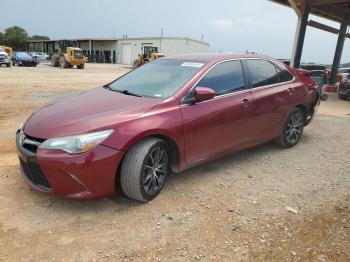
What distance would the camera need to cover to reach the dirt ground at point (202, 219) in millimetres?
3023

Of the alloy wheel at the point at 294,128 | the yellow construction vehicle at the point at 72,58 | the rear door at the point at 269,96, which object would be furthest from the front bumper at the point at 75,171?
the yellow construction vehicle at the point at 72,58

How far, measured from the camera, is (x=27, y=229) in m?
3.28

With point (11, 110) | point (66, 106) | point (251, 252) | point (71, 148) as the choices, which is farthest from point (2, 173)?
point (11, 110)

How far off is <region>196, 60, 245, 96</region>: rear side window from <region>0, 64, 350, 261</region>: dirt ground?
1.08 m

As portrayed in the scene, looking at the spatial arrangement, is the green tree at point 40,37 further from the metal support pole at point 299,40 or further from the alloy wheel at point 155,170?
the alloy wheel at point 155,170

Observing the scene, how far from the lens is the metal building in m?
50.5

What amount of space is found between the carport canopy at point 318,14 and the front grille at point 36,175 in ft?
39.3

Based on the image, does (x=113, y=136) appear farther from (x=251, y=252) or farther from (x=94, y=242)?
(x=251, y=252)

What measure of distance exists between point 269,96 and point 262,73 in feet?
1.18

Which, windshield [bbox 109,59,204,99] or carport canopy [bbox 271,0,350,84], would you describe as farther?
carport canopy [bbox 271,0,350,84]

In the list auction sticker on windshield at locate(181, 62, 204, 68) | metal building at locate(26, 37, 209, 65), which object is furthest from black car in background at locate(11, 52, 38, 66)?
auction sticker on windshield at locate(181, 62, 204, 68)

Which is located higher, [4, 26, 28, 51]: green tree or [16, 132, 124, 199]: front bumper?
[16, 132, 124, 199]: front bumper

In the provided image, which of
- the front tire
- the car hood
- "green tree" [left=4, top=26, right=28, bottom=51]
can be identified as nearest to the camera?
the car hood

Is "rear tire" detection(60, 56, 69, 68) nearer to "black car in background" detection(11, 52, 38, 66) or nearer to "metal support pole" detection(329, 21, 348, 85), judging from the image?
"black car in background" detection(11, 52, 38, 66)
